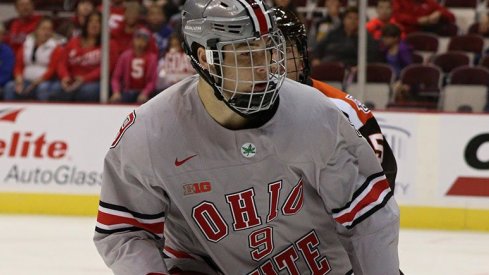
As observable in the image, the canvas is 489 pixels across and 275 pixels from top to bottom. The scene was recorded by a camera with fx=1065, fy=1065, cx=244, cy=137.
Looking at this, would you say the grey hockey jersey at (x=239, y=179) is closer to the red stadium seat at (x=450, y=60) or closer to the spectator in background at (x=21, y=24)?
the red stadium seat at (x=450, y=60)

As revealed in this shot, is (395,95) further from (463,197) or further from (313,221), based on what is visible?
(313,221)

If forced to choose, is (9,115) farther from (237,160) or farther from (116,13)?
(237,160)

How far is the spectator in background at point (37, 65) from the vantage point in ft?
24.3

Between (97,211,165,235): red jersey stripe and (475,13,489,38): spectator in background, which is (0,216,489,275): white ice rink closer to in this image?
(475,13,489,38): spectator in background

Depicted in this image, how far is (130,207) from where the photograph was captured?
91.7 inches

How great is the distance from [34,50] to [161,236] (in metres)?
5.51

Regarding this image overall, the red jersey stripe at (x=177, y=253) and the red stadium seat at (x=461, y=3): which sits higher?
the red jersey stripe at (x=177, y=253)

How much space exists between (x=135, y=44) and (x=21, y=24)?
0.96 metres

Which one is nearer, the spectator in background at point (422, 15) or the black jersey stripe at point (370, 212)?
the black jersey stripe at point (370, 212)

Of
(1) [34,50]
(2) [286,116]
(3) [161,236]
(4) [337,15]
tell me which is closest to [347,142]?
(2) [286,116]

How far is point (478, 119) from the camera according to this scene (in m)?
6.42

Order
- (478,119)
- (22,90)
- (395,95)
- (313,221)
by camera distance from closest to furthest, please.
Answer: (313,221)
(478,119)
(395,95)
(22,90)

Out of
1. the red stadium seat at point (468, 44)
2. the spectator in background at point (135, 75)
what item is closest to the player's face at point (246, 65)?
the spectator in background at point (135, 75)

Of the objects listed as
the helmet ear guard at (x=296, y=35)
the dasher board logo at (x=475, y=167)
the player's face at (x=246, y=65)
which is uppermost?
the player's face at (x=246, y=65)
